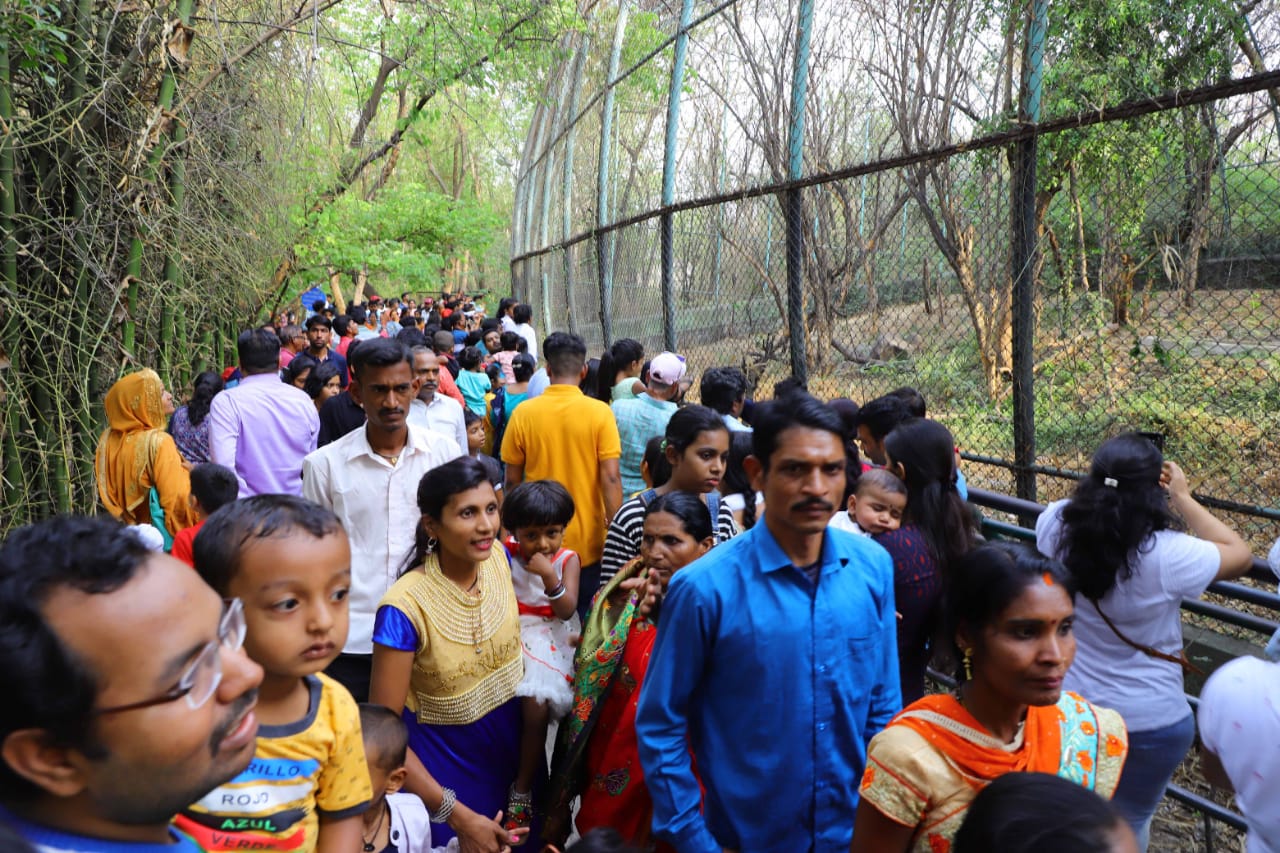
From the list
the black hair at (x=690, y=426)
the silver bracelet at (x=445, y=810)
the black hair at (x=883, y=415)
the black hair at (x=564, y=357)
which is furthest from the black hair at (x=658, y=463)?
the silver bracelet at (x=445, y=810)

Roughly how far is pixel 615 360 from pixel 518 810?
3.66 meters

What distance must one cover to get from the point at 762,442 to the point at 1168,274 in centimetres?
283

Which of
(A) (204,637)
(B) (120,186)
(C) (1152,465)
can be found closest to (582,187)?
(B) (120,186)

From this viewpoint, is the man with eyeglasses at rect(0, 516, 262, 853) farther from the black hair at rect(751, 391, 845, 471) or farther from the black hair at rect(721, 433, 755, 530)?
the black hair at rect(721, 433, 755, 530)

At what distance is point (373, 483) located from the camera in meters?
3.31

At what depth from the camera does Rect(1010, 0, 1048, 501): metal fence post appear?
13.3ft

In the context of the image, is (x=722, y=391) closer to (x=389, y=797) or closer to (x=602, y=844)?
(x=389, y=797)

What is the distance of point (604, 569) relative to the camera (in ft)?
11.5

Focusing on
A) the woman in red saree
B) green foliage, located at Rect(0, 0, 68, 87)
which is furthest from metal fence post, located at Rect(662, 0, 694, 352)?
the woman in red saree

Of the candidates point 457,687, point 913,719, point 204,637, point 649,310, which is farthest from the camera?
point 649,310

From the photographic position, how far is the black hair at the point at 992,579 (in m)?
1.94

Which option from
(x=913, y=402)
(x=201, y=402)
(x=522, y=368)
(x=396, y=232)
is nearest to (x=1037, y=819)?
(x=913, y=402)

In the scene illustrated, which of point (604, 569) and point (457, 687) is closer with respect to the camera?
point (457, 687)

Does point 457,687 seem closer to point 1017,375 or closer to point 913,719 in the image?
point 913,719
